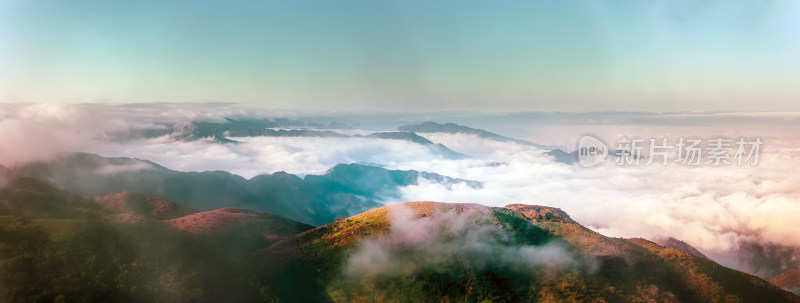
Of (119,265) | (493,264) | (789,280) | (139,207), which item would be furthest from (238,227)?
(789,280)

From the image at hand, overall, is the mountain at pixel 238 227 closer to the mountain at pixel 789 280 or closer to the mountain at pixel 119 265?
the mountain at pixel 119 265

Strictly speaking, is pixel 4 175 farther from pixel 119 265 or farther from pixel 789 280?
pixel 789 280

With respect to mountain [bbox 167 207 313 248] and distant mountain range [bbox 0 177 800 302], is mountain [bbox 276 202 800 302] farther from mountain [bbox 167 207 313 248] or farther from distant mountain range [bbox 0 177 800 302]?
mountain [bbox 167 207 313 248]

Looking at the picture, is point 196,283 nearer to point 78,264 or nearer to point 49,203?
point 78,264

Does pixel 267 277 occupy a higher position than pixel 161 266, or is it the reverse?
pixel 161 266

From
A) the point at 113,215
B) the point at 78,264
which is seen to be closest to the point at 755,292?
the point at 78,264

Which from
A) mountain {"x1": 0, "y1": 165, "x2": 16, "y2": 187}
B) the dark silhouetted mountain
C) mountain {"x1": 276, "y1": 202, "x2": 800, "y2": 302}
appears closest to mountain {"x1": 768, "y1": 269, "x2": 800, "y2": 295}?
mountain {"x1": 276, "y1": 202, "x2": 800, "y2": 302}
